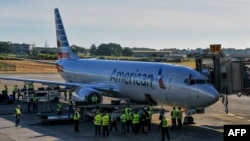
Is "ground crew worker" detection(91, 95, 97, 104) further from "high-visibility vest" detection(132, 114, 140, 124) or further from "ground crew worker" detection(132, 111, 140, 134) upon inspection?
"high-visibility vest" detection(132, 114, 140, 124)

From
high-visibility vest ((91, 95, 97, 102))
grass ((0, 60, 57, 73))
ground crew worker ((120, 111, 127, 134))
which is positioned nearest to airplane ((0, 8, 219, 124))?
high-visibility vest ((91, 95, 97, 102))

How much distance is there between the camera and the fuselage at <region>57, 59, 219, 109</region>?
77.6 ft

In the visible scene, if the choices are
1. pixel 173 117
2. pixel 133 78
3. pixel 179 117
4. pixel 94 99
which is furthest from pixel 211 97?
pixel 94 99

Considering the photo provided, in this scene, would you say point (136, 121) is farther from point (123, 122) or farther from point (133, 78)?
point (133, 78)

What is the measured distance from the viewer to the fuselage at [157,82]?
23.6m

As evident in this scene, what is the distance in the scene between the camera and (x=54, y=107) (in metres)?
34.8

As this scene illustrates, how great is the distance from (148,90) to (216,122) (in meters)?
4.82

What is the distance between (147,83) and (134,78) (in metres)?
1.95

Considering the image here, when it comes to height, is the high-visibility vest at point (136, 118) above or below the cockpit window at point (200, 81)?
below

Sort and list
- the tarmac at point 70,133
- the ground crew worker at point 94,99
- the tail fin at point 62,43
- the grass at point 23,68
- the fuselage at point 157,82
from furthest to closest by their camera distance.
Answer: the grass at point 23,68 → the tail fin at point 62,43 → the ground crew worker at point 94,99 → the fuselage at point 157,82 → the tarmac at point 70,133

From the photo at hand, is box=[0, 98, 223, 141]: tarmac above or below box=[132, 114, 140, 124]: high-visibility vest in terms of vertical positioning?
below

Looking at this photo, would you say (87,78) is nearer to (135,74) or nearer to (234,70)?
(135,74)

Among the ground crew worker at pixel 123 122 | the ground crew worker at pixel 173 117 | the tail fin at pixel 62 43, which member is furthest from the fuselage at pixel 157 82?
the tail fin at pixel 62 43

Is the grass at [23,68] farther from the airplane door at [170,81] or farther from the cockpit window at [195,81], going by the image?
the cockpit window at [195,81]
